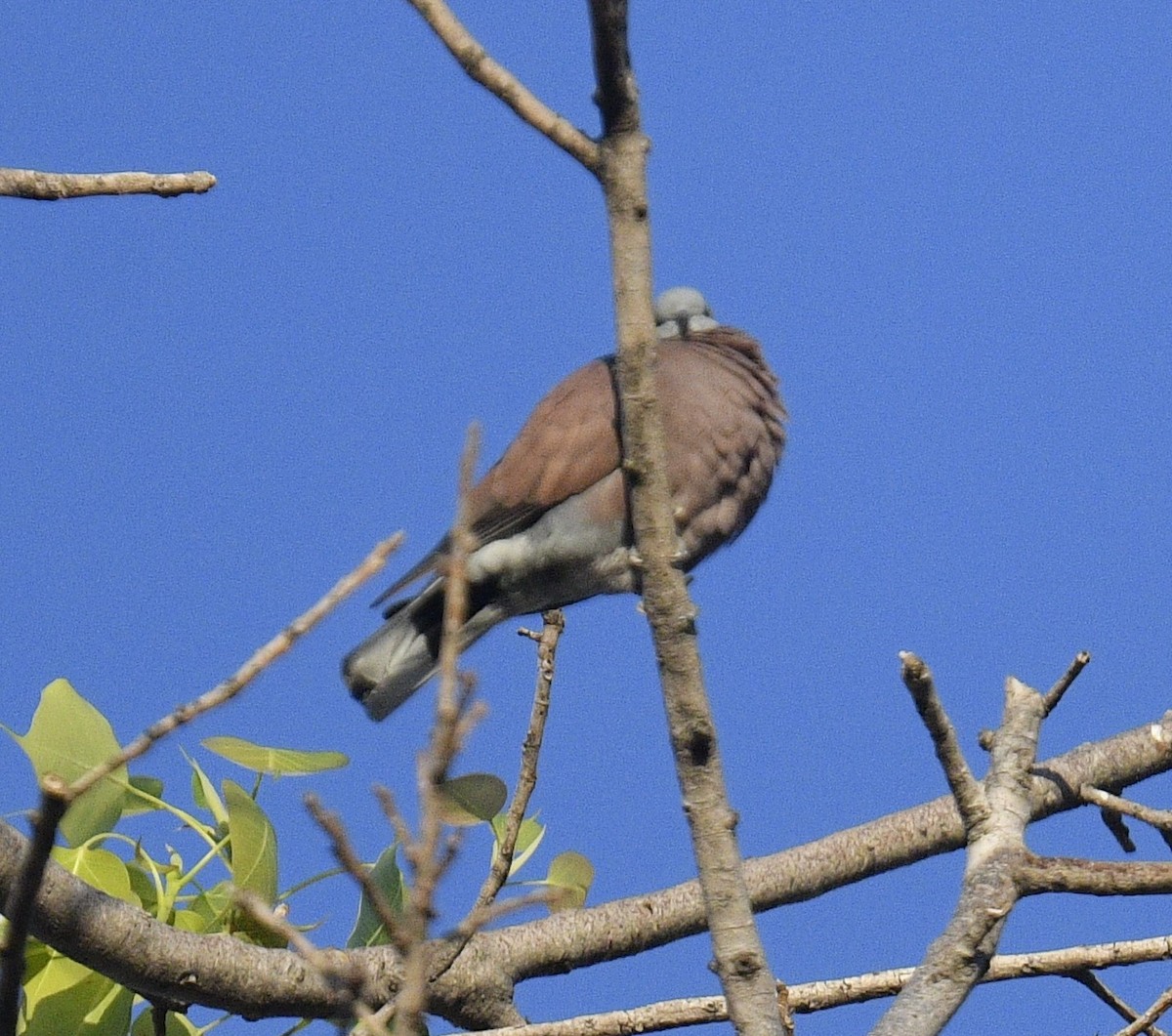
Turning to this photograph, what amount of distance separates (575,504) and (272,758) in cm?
119

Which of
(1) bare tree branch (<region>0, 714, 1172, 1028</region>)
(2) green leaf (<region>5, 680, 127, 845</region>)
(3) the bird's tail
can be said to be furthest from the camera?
(3) the bird's tail

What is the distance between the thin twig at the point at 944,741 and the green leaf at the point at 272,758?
2.81 ft

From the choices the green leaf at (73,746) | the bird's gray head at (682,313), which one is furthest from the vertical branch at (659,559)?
the bird's gray head at (682,313)

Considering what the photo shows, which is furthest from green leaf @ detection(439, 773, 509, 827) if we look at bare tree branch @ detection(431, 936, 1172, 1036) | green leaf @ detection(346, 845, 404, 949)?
bare tree branch @ detection(431, 936, 1172, 1036)

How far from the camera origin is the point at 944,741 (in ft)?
5.74

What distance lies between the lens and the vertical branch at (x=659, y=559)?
1608 mm

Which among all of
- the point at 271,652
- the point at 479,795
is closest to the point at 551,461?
the point at 479,795

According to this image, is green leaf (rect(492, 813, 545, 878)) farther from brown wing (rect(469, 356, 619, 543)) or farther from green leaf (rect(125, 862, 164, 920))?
brown wing (rect(469, 356, 619, 543))

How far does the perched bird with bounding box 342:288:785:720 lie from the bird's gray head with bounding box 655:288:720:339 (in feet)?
1.14

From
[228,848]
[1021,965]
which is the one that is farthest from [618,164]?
[228,848]

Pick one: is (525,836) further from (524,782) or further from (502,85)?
(502,85)

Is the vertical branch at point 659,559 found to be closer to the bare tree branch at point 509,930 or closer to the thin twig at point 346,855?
the bare tree branch at point 509,930

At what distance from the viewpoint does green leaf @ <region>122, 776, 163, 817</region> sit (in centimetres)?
233

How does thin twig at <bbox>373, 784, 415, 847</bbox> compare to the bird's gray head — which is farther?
the bird's gray head
